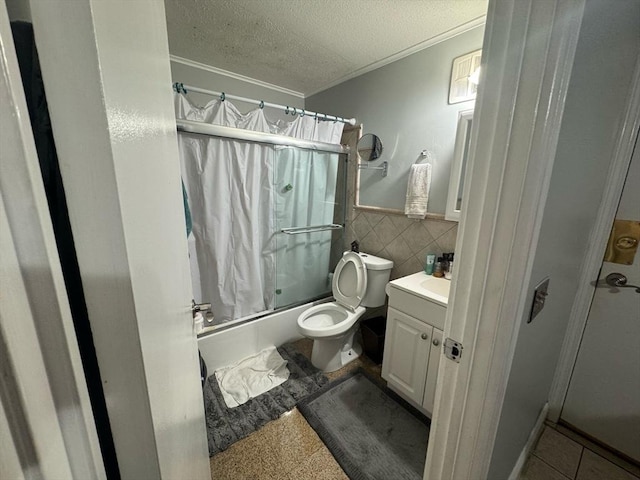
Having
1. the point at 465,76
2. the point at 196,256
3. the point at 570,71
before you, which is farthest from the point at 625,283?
the point at 196,256

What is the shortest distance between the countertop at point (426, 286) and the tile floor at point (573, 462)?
886 mm

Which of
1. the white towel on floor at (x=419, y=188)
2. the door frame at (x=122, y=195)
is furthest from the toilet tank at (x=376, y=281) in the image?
the door frame at (x=122, y=195)

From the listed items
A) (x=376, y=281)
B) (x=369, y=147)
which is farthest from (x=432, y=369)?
(x=369, y=147)

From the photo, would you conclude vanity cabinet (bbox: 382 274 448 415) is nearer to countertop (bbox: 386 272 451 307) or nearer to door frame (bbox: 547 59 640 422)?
countertop (bbox: 386 272 451 307)

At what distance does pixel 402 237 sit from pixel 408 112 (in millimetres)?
940

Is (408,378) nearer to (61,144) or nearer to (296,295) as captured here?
(296,295)

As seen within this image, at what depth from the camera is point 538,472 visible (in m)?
1.24

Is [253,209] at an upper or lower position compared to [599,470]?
upper

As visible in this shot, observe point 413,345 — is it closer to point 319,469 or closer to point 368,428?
point 368,428

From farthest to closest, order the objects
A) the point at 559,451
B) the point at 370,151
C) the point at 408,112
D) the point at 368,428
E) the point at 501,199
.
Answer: the point at 370,151
the point at 408,112
the point at 368,428
the point at 559,451
the point at 501,199

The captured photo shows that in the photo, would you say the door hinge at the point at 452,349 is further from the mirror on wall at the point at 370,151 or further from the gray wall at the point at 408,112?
the mirror on wall at the point at 370,151

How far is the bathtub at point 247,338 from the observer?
1864 millimetres

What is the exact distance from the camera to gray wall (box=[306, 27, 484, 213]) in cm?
170

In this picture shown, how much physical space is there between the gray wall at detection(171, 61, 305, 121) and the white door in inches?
101
